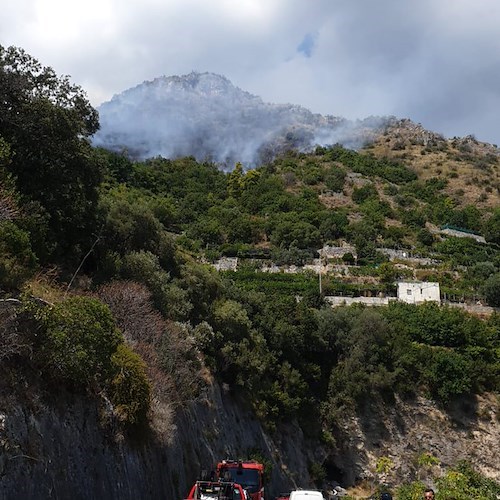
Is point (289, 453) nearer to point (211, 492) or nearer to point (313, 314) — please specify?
point (313, 314)

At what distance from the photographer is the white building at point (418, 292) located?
64688 mm

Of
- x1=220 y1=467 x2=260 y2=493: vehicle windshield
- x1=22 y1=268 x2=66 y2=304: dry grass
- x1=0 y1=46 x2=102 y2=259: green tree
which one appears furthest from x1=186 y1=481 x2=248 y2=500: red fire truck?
x1=0 y1=46 x2=102 y2=259: green tree

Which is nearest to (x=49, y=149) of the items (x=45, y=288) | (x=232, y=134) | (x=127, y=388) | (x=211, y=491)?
(x=45, y=288)

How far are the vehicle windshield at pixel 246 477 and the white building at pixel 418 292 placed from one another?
1815 inches

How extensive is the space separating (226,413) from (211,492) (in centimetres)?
1949

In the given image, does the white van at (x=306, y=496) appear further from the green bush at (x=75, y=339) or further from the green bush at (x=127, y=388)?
the green bush at (x=75, y=339)

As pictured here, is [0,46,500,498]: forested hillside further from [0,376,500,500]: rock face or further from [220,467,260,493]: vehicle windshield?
[220,467,260,493]: vehicle windshield

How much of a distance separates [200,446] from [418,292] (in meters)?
42.9

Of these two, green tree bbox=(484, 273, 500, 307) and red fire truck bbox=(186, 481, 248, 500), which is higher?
green tree bbox=(484, 273, 500, 307)

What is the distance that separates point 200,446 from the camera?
90.3ft

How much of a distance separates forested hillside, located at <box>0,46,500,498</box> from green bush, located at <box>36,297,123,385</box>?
0.05 meters

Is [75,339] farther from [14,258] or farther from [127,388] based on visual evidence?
[14,258]

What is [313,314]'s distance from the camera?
53250mm

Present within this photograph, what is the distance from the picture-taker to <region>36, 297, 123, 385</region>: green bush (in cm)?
1546
